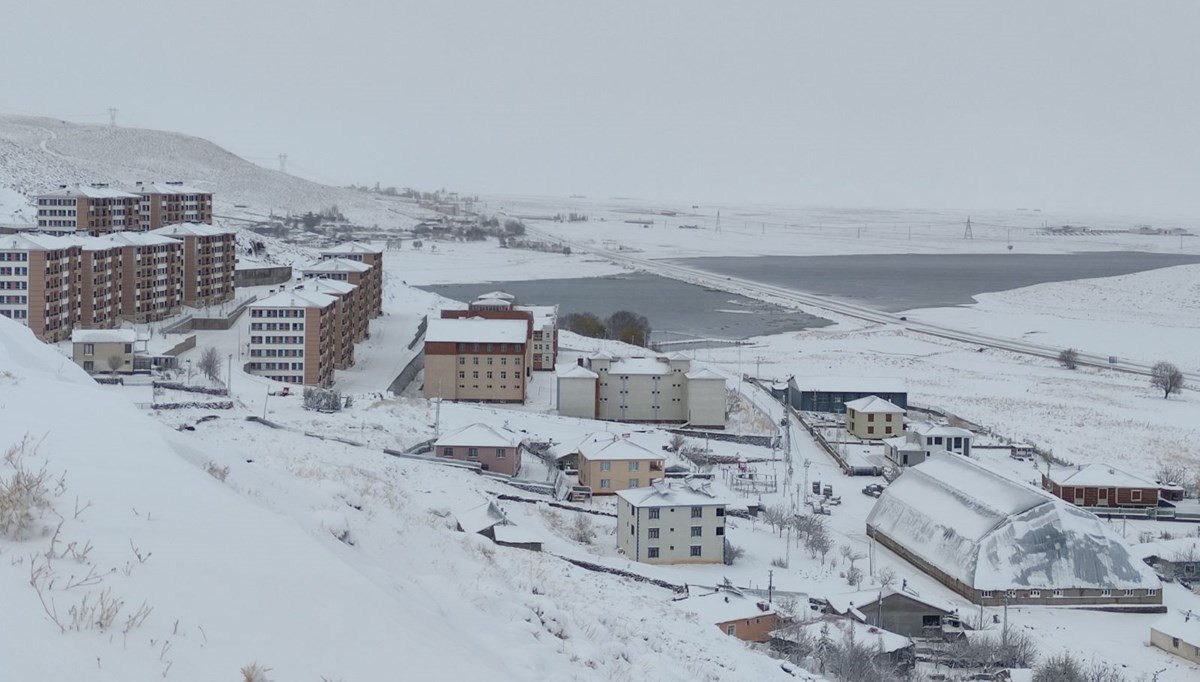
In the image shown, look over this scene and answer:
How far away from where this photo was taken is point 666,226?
420ft

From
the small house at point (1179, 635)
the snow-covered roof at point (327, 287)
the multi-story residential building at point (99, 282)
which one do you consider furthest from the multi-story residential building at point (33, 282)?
the small house at point (1179, 635)

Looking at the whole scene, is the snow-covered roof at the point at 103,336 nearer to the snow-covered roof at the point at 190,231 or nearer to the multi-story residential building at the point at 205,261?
the multi-story residential building at the point at 205,261

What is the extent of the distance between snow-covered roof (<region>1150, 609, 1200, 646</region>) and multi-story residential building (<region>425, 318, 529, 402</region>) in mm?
15674

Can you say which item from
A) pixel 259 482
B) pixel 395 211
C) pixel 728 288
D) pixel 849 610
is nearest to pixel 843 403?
pixel 849 610

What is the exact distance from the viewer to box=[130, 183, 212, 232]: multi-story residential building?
111ft

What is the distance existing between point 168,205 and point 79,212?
391cm

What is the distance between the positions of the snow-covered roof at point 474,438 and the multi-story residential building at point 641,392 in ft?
23.2

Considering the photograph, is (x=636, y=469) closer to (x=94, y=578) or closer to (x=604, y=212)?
(x=94, y=578)

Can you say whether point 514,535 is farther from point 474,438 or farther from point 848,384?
point 848,384

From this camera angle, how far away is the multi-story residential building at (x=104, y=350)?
70.8 ft

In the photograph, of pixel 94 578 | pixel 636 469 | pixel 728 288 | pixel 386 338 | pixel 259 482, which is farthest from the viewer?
pixel 728 288

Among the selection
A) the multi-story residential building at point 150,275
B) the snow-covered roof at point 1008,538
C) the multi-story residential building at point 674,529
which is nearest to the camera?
the snow-covered roof at point 1008,538

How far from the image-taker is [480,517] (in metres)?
12.5

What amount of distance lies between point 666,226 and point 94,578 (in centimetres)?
12611
